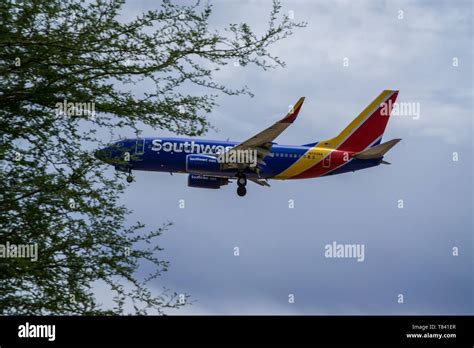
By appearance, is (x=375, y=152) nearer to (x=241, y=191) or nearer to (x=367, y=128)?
(x=241, y=191)

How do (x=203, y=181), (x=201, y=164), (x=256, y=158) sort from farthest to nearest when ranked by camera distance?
(x=203, y=181) → (x=256, y=158) → (x=201, y=164)

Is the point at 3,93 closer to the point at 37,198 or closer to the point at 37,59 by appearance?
the point at 37,59

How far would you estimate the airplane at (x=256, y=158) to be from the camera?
2281 inches

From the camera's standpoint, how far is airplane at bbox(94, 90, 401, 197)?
57.9 meters

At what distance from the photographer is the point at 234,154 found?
59.7m

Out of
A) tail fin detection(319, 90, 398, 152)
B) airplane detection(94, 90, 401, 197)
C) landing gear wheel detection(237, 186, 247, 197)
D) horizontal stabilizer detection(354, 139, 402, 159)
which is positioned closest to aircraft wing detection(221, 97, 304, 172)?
airplane detection(94, 90, 401, 197)

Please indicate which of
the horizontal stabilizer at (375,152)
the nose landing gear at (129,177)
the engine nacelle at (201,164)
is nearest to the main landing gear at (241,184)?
the engine nacelle at (201,164)

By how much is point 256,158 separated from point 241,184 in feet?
7.38

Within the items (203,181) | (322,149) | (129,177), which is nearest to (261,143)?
(203,181)

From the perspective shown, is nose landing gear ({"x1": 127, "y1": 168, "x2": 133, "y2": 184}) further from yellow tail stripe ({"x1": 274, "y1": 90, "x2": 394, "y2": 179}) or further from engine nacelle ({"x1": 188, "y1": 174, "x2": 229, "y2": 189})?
yellow tail stripe ({"x1": 274, "y1": 90, "x2": 394, "y2": 179})

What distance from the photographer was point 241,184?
202 feet
